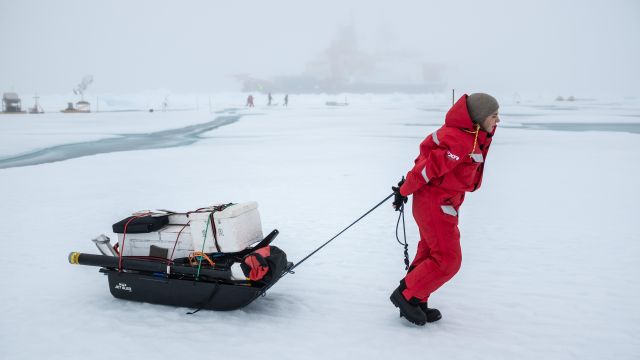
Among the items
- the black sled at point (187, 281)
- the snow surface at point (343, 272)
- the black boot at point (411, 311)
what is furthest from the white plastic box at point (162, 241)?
the black boot at point (411, 311)

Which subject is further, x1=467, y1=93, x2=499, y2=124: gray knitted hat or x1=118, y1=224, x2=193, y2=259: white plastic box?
x1=118, y1=224, x2=193, y2=259: white plastic box

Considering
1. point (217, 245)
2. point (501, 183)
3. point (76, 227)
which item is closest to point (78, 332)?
point (217, 245)

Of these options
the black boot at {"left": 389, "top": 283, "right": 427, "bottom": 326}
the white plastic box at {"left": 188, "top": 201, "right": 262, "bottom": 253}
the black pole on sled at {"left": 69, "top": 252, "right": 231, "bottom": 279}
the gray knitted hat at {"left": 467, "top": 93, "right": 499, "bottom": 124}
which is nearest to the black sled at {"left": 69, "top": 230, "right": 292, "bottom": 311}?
the black pole on sled at {"left": 69, "top": 252, "right": 231, "bottom": 279}

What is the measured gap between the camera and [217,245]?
3.61 m

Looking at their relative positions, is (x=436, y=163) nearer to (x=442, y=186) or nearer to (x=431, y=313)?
(x=442, y=186)

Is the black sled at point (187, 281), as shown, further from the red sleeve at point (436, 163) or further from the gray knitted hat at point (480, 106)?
the gray knitted hat at point (480, 106)

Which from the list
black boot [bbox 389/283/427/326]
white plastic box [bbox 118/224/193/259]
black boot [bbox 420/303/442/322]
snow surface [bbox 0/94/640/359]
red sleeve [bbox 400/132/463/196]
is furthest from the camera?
white plastic box [bbox 118/224/193/259]

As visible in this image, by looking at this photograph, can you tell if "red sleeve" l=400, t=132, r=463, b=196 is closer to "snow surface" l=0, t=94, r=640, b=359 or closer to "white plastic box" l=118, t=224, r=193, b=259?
"snow surface" l=0, t=94, r=640, b=359

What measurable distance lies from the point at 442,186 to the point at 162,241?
2.16 meters

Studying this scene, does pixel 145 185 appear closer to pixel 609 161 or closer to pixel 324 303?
pixel 324 303

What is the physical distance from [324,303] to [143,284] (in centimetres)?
140

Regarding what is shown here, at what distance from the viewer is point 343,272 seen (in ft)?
14.9

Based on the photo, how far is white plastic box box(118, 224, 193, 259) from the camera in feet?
12.3

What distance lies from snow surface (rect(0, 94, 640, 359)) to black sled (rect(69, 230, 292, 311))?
0.38 feet
